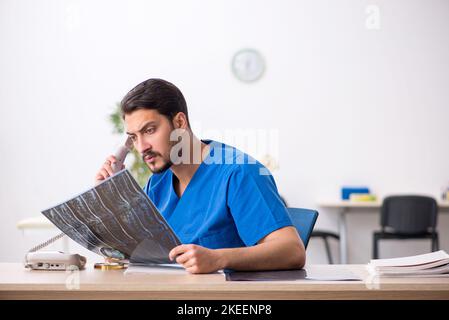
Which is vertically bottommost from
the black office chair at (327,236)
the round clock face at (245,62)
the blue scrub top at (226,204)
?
the black office chair at (327,236)

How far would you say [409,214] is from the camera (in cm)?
479

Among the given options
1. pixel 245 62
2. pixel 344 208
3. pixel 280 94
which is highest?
pixel 245 62

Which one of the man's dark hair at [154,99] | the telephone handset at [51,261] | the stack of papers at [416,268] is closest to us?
the stack of papers at [416,268]

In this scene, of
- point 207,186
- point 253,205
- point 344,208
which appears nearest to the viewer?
point 253,205

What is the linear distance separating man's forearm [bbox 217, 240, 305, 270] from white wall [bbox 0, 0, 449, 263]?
3900 millimetres

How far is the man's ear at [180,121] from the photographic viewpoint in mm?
1683

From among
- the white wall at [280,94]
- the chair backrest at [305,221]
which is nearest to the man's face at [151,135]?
the chair backrest at [305,221]

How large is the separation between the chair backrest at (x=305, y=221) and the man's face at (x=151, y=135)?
0.43 metres

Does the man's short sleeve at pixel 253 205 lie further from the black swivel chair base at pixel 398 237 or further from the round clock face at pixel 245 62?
the round clock face at pixel 245 62

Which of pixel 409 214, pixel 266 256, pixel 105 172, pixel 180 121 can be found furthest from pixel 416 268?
pixel 409 214

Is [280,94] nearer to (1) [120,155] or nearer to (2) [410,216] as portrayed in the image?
(2) [410,216]

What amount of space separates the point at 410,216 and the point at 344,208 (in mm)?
663

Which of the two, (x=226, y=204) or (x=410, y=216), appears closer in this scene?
(x=226, y=204)
